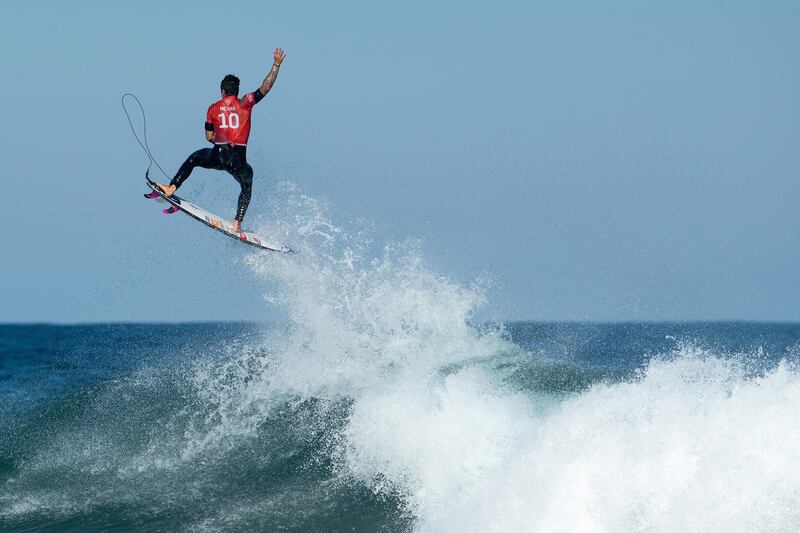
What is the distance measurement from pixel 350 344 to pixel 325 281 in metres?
1.36

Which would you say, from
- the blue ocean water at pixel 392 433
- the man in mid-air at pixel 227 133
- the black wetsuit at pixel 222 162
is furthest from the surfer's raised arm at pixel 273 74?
the blue ocean water at pixel 392 433

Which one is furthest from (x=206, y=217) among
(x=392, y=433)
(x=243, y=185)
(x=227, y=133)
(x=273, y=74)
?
(x=392, y=433)

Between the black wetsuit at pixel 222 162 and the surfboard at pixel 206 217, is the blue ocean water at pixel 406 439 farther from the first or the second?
the black wetsuit at pixel 222 162

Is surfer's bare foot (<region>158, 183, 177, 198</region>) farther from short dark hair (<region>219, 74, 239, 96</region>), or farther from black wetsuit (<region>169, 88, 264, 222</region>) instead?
short dark hair (<region>219, 74, 239, 96</region>)

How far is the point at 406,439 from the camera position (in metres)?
9.30

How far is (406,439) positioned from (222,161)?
185 inches

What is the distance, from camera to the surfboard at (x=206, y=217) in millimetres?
11506

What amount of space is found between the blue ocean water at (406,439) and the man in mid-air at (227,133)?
3.09 m

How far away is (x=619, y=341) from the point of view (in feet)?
97.9

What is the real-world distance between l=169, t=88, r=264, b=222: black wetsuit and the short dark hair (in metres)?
0.28

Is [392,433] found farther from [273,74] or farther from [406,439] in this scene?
[273,74]

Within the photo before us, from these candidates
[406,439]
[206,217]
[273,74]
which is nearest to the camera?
[406,439]

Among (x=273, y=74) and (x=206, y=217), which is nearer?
(x=273, y=74)

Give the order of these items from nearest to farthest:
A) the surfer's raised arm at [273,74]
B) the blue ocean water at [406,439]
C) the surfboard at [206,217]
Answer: the blue ocean water at [406,439] → the surfer's raised arm at [273,74] → the surfboard at [206,217]
